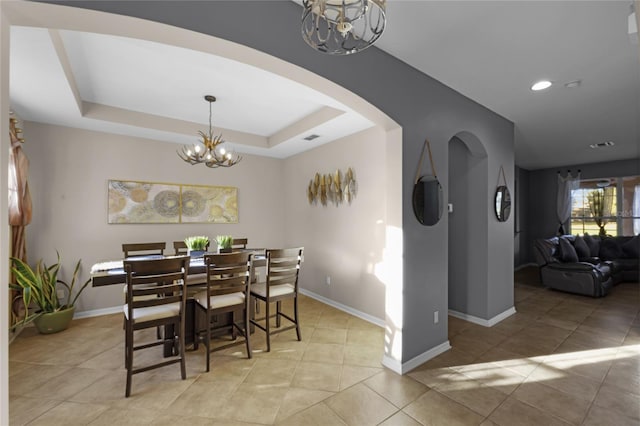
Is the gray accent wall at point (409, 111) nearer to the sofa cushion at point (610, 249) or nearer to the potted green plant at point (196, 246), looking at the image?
the potted green plant at point (196, 246)

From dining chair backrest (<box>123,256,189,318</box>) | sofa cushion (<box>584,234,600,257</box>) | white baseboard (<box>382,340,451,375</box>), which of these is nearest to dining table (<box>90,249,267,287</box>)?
dining chair backrest (<box>123,256,189,318</box>)

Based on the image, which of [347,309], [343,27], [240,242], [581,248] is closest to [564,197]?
[581,248]

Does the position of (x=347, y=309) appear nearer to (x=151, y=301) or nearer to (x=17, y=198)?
(x=151, y=301)

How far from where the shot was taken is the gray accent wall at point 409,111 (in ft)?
4.89

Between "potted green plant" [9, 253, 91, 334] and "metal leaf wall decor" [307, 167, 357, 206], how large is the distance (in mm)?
3453

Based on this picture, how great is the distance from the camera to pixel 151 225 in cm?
423

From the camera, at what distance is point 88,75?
2.71m

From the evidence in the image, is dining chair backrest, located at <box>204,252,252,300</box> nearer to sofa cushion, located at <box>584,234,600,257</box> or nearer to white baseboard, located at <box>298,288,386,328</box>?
white baseboard, located at <box>298,288,386,328</box>

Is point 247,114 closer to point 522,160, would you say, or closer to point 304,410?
point 304,410

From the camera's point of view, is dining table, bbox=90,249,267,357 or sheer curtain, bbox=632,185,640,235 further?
sheer curtain, bbox=632,185,640,235

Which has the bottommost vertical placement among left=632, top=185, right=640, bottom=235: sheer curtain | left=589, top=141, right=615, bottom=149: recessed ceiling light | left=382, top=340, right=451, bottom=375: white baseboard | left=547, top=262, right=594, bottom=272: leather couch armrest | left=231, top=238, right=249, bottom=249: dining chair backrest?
left=382, top=340, right=451, bottom=375: white baseboard

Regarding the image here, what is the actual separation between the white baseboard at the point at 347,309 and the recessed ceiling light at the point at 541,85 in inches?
122

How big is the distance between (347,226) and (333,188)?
Result: 637 millimetres

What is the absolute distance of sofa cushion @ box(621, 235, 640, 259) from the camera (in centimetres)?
566
